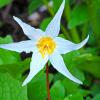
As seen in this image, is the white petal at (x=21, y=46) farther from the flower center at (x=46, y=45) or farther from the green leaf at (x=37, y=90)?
the green leaf at (x=37, y=90)

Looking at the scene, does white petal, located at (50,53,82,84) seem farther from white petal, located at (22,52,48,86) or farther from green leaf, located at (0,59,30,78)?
green leaf, located at (0,59,30,78)

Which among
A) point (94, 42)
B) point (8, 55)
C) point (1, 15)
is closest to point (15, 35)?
point (1, 15)

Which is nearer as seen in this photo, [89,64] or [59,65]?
[59,65]

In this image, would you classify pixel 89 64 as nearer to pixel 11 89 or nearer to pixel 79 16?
pixel 79 16

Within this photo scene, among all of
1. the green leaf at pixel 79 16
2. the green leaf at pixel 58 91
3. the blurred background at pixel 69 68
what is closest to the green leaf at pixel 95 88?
the blurred background at pixel 69 68

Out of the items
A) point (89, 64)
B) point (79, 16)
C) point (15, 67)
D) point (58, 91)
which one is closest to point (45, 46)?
point (15, 67)
